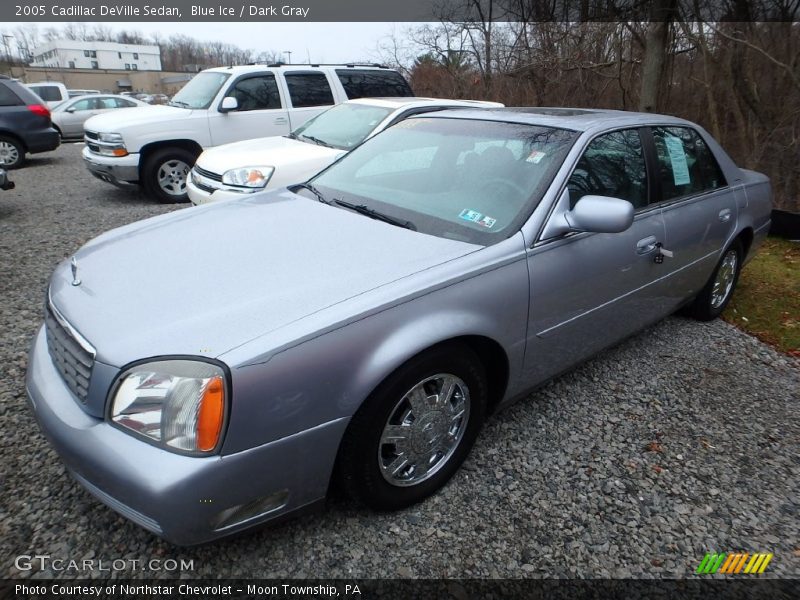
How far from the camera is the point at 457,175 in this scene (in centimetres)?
276

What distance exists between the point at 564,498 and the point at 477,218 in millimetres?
1363

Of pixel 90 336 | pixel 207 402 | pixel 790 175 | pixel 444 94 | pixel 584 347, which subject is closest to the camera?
pixel 207 402

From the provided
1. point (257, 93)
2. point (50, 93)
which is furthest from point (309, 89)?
point (50, 93)

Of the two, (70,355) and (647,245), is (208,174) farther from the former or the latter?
(647,245)

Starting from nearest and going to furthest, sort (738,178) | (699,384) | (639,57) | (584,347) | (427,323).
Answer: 1. (427,323)
2. (584,347)
3. (699,384)
4. (738,178)
5. (639,57)

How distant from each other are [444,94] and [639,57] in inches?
300

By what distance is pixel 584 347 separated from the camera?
9.37 ft

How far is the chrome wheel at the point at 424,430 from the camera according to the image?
208 cm

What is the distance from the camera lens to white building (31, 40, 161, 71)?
231 feet

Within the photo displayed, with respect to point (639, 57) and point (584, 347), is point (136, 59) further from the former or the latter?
point (584, 347)

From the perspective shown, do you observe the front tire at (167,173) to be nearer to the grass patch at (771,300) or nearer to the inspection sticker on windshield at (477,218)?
the inspection sticker on windshield at (477,218)

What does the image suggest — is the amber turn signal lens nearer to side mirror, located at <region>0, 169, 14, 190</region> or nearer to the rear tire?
side mirror, located at <region>0, 169, 14, 190</region>

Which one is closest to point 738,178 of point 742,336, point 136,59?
point 742,336

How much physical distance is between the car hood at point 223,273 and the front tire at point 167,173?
5055mm
